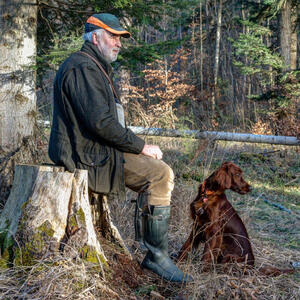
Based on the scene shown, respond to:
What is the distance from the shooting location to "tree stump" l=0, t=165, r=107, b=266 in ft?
9.39

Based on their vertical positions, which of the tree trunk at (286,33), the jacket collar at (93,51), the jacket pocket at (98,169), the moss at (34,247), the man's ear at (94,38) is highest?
the tree trunk at (286,33)

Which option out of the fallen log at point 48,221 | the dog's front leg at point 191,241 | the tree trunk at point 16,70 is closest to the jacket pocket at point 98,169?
the fallen log at point 48,221

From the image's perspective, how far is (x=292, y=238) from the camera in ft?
16.3

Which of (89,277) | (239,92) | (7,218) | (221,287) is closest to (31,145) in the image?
(7,218)

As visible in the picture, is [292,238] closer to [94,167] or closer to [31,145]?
[94,167]

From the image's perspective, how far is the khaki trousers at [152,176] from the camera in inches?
126

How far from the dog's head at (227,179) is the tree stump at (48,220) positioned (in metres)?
1.40

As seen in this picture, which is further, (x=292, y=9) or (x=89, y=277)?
(x=292, y=9)

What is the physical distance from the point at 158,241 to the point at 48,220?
0.91 m

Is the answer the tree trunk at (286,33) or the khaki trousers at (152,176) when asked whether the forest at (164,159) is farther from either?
the khaki trousers at (152,176)

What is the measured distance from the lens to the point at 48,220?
9.57ft

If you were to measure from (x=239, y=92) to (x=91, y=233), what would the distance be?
16.3m

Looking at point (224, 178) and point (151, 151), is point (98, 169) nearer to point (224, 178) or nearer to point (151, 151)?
point (151, 151)

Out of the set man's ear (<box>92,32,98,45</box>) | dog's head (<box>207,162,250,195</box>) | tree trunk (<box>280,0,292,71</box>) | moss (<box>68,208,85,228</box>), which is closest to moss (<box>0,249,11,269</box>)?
moss (<box>68,208,85,228</box>)
